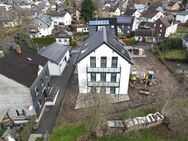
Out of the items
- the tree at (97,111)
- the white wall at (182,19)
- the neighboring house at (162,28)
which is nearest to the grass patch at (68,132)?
the tree at (97,111)

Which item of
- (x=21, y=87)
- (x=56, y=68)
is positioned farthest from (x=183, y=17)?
(x=21, y=87)

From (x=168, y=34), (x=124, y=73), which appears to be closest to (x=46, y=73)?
(x=124, y=73)

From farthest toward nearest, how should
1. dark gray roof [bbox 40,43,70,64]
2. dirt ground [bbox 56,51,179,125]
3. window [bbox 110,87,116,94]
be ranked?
dark gray roof [bbox 40,43,70,64]
window [bbox 110,87,116,94]
dirt ground [bbox 56,51,179,125]

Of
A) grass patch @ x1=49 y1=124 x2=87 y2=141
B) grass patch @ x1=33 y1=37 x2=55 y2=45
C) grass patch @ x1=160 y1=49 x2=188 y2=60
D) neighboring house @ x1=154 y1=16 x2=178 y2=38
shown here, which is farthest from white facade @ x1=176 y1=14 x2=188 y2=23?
grass patch @ x1=49 y1=124 x2=87 y2=141

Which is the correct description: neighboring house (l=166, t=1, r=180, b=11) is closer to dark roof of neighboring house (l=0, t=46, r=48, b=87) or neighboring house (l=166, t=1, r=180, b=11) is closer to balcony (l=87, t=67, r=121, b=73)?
balcony (l=87, t=67, r=121, b=73)

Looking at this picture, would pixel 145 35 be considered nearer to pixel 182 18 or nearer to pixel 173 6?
pixel 182 18

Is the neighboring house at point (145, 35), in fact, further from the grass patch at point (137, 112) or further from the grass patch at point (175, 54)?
the grass patch at point (137, 112)

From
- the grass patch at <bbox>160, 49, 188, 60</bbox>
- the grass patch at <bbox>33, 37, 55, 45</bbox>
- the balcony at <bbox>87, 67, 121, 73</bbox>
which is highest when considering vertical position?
the balcony at <bbox>87, 67, 121, 73</bbox>
